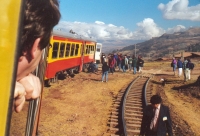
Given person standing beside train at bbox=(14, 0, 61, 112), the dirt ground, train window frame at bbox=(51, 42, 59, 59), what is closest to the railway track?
the dirt ground

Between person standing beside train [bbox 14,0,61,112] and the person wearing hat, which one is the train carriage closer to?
the person wearing hat

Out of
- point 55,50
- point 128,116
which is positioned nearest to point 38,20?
point 128,116

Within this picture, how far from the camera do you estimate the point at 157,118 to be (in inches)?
Result: 193

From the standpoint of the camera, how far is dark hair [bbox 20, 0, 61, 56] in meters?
0.92

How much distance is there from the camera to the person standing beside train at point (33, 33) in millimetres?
922

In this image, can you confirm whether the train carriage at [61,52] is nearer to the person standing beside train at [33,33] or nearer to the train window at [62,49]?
the train window at [62,49]

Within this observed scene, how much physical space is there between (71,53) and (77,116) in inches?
297

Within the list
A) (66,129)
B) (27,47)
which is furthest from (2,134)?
(66,129)

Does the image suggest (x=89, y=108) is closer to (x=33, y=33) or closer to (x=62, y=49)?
(x=62, y=49)

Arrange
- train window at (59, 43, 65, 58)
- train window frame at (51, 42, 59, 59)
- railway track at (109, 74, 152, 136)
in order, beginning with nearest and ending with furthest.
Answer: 1. railway track at (109, 74, 152, 136)
2. train window frame at (51, 42, 59, 59)
3. train window at (59, 43, 65, 58)

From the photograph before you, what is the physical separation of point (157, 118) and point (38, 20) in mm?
4341

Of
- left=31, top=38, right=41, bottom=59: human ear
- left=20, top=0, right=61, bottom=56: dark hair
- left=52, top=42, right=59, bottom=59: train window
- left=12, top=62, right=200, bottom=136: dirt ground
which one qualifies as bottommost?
left=12, top=62, right=200, bottom=136: dirt ground

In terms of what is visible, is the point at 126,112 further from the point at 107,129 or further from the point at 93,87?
the point at 93,87

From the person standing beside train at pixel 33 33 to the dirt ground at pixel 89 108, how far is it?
277 inches
